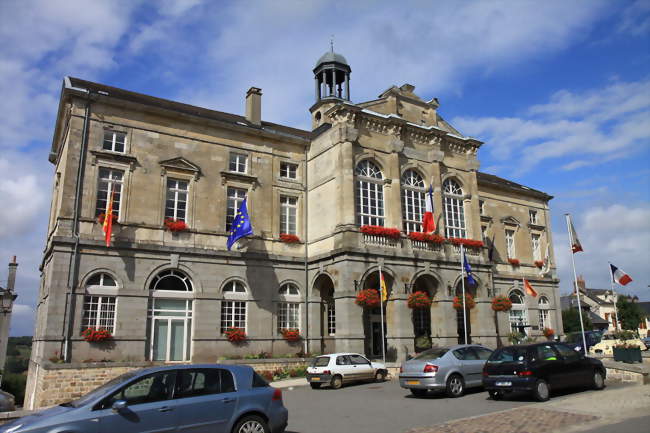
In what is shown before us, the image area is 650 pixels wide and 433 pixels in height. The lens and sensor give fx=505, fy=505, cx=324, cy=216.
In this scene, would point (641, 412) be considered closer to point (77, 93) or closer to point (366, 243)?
point (366, 243)

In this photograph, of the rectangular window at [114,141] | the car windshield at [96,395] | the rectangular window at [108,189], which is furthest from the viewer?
the rectangular window at [114,141]

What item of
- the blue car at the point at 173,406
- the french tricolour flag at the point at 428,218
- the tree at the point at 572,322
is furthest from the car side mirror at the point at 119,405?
the tree at the point at 572,322

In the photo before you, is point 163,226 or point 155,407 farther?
point 163,226

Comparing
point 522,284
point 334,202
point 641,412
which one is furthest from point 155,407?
point 522,284

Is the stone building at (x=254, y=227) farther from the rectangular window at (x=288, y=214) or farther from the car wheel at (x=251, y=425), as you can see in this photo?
the car wheel at (x=251, y=425)

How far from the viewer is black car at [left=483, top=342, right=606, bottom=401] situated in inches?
496

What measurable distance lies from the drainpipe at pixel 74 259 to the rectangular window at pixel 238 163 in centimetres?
640

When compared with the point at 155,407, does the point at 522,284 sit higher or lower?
higher

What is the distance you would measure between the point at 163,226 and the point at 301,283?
23.0 feet

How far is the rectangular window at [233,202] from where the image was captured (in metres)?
23.7

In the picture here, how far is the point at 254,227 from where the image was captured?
78.7ft

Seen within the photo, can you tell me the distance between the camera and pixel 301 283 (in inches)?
961

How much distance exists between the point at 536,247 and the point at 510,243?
278 centimetres

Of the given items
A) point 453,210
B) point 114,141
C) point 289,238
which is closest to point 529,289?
point 453,210
